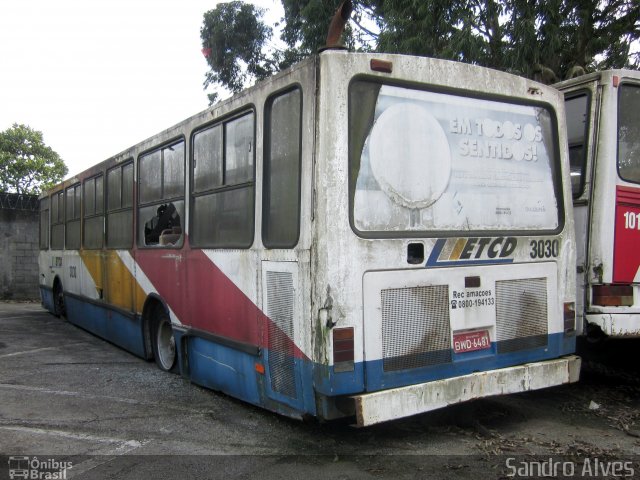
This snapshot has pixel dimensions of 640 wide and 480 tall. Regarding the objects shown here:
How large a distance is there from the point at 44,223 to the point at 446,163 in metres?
11.5

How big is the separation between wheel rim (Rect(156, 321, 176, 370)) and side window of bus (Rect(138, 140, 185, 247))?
1.04 metres

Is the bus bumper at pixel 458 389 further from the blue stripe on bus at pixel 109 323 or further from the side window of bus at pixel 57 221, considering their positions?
the side window of bus at pixel 57 221

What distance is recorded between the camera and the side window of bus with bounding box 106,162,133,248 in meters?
7.51

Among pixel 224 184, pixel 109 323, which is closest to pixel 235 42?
pixel 109 323

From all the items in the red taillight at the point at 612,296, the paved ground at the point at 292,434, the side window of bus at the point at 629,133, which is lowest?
the paved ground at the point at 292,434

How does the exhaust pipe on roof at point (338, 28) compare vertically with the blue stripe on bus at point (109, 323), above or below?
above

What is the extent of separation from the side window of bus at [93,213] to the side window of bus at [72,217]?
1.61ft

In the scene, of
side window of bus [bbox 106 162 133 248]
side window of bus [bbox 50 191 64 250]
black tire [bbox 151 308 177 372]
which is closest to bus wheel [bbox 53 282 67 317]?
side window of bus [bbox 50 191 64 250]

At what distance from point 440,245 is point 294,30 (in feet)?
39.7

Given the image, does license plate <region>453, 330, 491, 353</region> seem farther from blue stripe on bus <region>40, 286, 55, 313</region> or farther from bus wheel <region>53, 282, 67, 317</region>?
blue stripe on bus <region>40, 286, 55, 313</region>

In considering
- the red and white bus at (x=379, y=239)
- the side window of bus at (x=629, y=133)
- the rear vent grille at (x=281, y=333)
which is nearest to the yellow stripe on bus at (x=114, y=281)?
the red and white bus at (x=379, y=239)

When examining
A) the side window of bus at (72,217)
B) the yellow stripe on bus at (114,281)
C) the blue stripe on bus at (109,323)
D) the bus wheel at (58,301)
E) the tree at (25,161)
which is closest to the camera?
the yellow stripe on bus at (114,281)

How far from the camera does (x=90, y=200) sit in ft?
30.9

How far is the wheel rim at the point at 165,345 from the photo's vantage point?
6.76 meters
